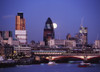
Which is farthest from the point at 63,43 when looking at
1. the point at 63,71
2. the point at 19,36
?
the point at 63,71

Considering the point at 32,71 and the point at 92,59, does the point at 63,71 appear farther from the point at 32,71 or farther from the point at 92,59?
the point at 92,59

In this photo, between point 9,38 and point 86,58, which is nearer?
point 86,58

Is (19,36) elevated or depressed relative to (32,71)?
elevated

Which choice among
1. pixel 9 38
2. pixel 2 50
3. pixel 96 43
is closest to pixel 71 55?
pixel 2 50

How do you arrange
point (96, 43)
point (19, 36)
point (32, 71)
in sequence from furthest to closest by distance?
point (96, 43) < point (19, 36) < point (32, 71)

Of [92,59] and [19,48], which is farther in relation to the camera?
[19,48]

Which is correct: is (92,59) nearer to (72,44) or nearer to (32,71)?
(32,71)

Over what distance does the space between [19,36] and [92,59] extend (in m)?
57.5

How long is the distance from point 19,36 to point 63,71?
96.5 meters

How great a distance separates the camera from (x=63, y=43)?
17062 cm

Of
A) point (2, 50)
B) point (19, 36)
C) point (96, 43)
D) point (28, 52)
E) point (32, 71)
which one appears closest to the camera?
point (32, 71)

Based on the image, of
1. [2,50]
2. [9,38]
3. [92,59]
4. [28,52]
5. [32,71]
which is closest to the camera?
[32,71]

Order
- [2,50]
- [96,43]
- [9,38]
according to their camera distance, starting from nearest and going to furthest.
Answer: [2,50] < [9,38] < [96,43]

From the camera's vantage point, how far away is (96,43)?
167375 mm
